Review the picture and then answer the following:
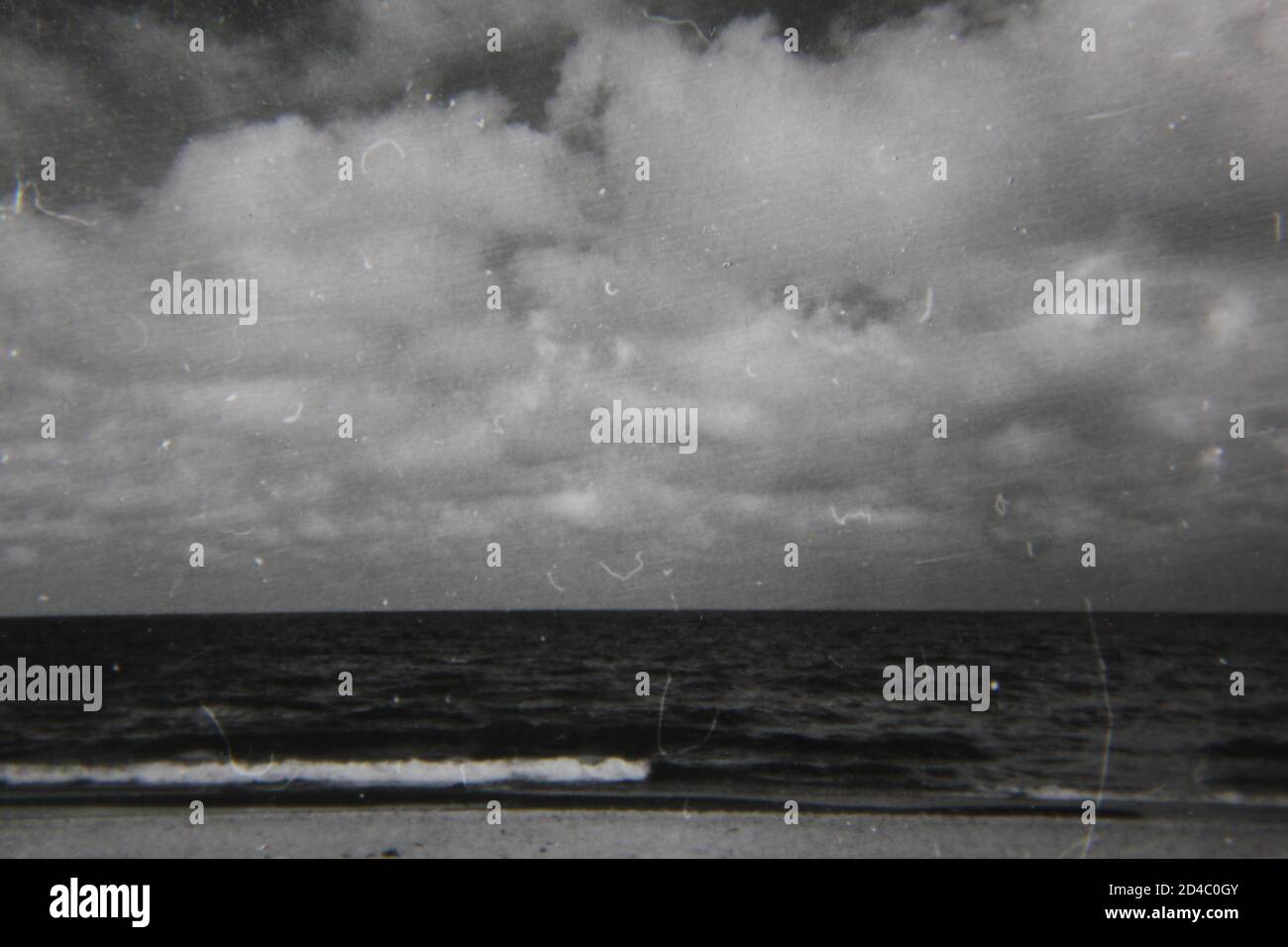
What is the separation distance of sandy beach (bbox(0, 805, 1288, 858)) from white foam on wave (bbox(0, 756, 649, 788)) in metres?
1.68

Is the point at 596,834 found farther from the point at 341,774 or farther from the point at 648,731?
the point at 648,731

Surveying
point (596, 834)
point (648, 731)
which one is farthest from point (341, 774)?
point (648, 731)

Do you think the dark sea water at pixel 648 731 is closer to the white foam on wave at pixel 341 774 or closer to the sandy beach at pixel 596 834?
the white foam on wave at pixel 341 774

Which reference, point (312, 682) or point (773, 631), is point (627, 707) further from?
point (773, 631)

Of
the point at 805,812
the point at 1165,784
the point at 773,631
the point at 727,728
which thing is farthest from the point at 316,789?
the point at 773,631

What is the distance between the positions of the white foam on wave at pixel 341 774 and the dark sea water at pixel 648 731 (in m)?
0.06

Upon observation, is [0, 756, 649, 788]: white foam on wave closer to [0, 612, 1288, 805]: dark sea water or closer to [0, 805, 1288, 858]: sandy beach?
[0, 612, 1288, 805]: dark sea water

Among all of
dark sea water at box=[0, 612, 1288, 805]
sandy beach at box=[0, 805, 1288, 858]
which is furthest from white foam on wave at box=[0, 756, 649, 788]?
sandy beach at box=[0, 805, 1288, 858]

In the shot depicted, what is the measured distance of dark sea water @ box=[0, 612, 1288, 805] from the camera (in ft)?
29.4

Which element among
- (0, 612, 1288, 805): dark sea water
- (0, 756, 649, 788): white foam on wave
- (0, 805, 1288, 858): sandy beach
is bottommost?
(0, 612, 1288, 805): dark sea water

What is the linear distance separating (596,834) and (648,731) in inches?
320

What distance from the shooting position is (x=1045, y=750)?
42.9 ft

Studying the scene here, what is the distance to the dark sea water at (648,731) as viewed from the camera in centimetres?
897
